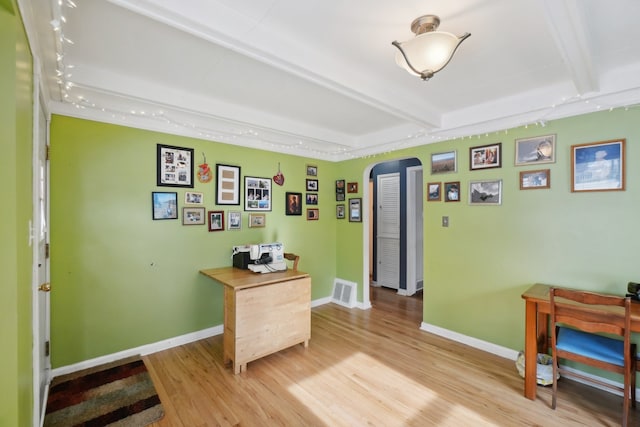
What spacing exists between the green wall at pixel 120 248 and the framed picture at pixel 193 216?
56mm

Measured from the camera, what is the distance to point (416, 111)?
2.76 metres

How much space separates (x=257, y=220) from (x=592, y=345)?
3276 mm

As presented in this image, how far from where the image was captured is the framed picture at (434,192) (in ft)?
10.8

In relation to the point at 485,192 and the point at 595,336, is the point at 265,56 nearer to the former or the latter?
the point at 485,192

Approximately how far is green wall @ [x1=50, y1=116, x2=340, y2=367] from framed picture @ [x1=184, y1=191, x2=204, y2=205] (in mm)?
45

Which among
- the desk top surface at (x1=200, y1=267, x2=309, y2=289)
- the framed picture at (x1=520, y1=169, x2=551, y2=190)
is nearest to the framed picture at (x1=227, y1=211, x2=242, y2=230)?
the desk top surface at (x1=200, y1=267, x2=309, y2=289)

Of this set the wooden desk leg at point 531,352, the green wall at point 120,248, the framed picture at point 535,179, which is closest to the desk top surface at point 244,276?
the green wall at point 120,248

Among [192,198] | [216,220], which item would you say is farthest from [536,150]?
[192,198]

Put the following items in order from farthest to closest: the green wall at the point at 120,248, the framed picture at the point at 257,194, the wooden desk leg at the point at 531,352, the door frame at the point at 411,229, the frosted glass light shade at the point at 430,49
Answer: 1. the door frame at the point at 411,229
2. the framed picture at the point at 257,194
3. the green wall at the point at 120,248
4. the wooden desk leg at the point at 531,352
5. the frosted glass light shade at the point at 430,49

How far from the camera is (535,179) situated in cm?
262

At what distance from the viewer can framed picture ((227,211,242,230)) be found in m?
3.37

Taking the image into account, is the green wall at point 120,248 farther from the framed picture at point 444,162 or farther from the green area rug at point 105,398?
the framed picture at point 444,162

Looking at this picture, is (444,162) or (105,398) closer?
(105,398)

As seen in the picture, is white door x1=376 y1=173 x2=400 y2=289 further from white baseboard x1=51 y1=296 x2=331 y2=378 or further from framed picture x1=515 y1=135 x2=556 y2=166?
white baseboard x1=51 y1=296 x2=331 y2=378
